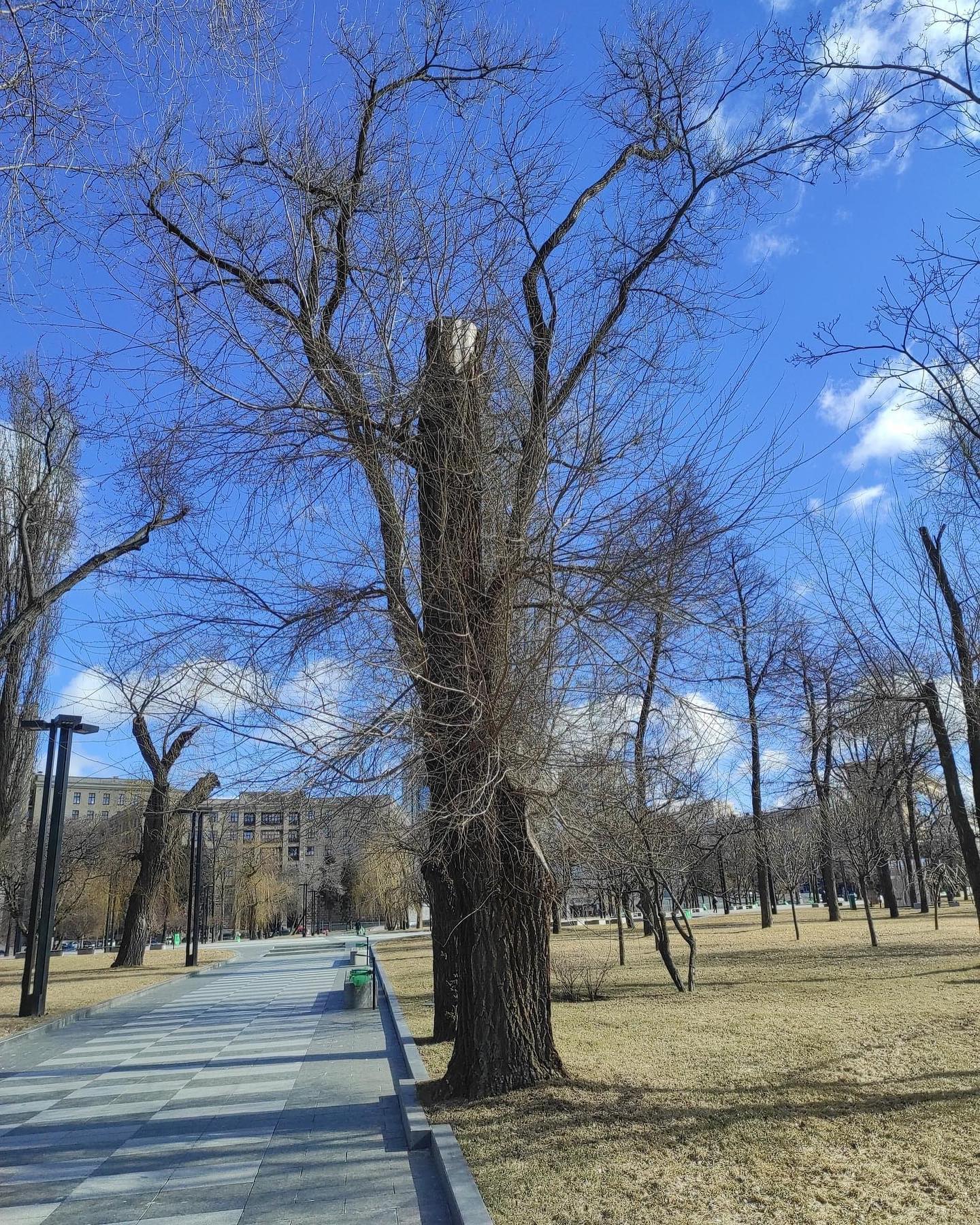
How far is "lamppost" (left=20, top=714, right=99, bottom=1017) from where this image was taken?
1421 centimetres

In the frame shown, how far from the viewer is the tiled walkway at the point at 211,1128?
17.1ft

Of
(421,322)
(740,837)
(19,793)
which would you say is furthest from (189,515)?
(740,837)

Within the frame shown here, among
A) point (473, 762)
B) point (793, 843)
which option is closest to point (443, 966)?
point (473, 762)

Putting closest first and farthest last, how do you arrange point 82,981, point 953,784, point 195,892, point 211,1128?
point 211,1128
point 953,784
point 82,981
point 195,892

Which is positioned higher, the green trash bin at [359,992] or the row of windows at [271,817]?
the row of windows at [271,817]

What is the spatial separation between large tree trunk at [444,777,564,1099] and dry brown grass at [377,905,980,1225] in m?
0.26

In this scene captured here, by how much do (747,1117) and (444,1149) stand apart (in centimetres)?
203

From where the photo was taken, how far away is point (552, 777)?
6746 millimetres

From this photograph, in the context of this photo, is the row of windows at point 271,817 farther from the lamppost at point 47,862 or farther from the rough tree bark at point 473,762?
the lamppost at point 47,862

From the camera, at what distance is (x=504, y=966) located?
22.8 feet

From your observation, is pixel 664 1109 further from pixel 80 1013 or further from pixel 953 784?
pixel 80 1013

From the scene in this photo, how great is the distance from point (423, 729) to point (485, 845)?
4.47ft

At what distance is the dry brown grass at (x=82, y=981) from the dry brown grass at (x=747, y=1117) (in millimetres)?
7541

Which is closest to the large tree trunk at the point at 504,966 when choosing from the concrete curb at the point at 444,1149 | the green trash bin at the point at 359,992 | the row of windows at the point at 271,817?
the concrete curb at the point at 444,1149
